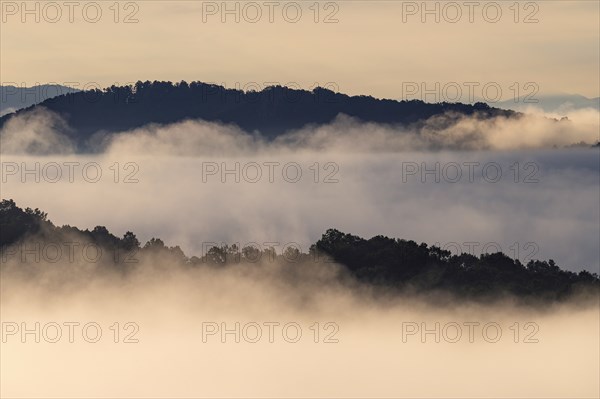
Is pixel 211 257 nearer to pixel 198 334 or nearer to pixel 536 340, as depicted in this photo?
pixel 198 334

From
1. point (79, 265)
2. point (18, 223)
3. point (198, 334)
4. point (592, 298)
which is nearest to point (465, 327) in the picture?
point (592, 298)

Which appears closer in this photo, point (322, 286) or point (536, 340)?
point (536, 340)

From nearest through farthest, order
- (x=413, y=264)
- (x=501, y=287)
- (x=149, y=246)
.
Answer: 1. (x=501, y=287)
2. (x=413, y=264)
3. (x=149, y=246)

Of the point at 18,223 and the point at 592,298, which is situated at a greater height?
the point at 18,223

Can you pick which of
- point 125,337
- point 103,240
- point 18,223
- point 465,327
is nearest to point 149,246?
point 103,240

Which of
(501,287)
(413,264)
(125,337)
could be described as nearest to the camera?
(125,337)

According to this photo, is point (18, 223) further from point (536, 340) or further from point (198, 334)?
point (536, 340)
